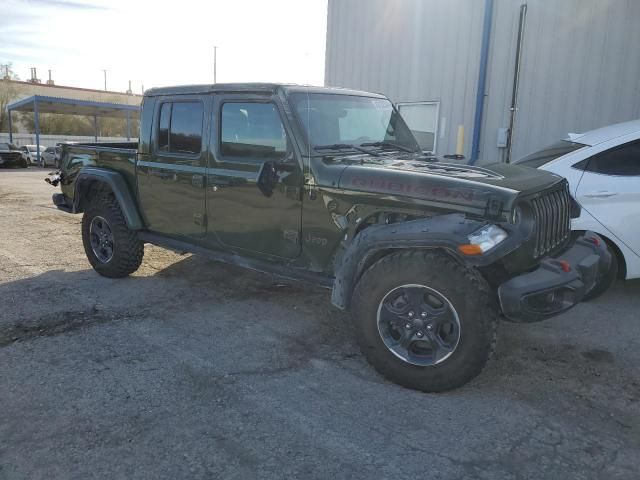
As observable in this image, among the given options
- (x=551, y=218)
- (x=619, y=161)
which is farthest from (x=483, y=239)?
(x=619, y=161)

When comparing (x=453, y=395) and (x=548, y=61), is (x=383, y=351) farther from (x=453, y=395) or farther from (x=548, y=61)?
(x=548, y=61)

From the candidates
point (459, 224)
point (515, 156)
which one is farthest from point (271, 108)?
point (515, 156)

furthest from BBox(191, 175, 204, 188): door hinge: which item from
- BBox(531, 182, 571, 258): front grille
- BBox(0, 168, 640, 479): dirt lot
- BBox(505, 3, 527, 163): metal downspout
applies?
BBox(505, 3, 527, 163): metal downspout

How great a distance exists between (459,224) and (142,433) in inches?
81.7

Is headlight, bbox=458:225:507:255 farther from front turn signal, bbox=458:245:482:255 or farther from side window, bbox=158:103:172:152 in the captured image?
side window, bbox=158:103:172:152

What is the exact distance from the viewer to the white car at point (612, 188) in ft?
15.6

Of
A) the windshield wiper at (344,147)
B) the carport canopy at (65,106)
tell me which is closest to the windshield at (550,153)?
the windshield wiper at (344,147)

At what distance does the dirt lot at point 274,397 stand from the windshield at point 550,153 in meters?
1.47

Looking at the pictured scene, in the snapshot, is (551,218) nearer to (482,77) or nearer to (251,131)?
(251,131)

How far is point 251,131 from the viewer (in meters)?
4.20

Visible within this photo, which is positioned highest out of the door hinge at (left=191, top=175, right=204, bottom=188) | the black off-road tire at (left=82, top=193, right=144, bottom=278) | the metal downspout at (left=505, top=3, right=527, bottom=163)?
the metal downspout at (left=505, top=3, right=527, bottom=163)

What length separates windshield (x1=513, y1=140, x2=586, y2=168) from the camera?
203 inches

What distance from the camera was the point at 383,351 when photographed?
3.33 meters

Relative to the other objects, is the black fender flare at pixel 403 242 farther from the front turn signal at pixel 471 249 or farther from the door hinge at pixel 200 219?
the door hinge at pixel 200 219
